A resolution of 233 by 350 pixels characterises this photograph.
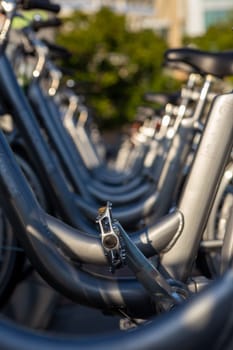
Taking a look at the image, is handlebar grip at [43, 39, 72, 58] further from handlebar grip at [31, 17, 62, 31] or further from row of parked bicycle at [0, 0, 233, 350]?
handlebar grip at [31, 17, 62, 31]

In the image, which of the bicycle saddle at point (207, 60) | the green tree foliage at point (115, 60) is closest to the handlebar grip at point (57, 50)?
the bicycle saddle at point (207, 60)

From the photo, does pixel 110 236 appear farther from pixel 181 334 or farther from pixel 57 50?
pixel 57 50

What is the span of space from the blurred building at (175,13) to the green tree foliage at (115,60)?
38.4 ft

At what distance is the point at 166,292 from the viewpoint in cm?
Answer: 189

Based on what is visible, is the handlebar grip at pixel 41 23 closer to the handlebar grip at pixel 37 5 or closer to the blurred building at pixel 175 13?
the handlebar grip at pixel 37 5

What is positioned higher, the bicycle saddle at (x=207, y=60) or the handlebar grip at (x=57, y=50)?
the bicycle saddle at (x=207, y=60)

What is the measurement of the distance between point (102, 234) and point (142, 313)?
0.28 meters

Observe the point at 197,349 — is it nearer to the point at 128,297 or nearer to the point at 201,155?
the point at 128,297

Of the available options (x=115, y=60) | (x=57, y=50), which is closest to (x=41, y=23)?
(x=57, y=50)

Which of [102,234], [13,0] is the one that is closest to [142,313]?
[102,234]

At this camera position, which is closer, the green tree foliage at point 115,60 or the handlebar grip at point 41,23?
the handlebar grip at point 41,23

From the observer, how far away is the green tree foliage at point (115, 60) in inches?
664

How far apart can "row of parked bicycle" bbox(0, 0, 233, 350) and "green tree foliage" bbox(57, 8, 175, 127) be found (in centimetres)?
1214

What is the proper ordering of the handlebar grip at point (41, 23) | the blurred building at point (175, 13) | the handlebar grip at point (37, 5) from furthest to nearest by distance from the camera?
the blurred building at point (175, 13) → the handlebar grip at point (41, 23) → the handlebar grip at point (37, 5)
